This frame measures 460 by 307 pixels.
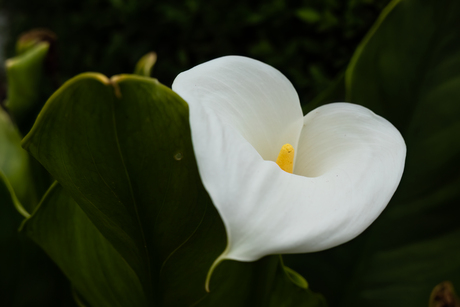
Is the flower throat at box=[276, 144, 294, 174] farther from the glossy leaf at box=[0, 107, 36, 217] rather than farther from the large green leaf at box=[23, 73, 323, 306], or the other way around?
the glossy leaf at box=[0, 107, 36, 217]

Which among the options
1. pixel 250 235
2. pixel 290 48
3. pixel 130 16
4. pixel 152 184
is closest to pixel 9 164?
pixel 152 184

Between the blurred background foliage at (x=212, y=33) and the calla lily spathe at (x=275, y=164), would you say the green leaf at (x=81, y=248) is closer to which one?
the calla lily spathe at (x=275, y=164)

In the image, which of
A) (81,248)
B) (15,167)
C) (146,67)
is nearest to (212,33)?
(146,67)

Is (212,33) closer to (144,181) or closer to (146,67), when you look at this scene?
(146,67)

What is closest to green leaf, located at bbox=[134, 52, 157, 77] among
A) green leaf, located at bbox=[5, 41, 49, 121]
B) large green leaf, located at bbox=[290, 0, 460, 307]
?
green leaf, located at bbox=[5, 41, 49, 121]

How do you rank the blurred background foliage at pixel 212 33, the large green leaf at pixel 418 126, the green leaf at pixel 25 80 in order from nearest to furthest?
the large green leaf at pixel 418 126
the green leaf at pixel 25 80
the blurred background foliage at pixel 212 33

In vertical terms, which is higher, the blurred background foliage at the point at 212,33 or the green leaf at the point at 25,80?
the green leaf at the point at 25,80

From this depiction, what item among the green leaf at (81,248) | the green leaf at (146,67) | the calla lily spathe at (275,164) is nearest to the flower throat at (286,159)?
the calla lily spathe at (275,164)
